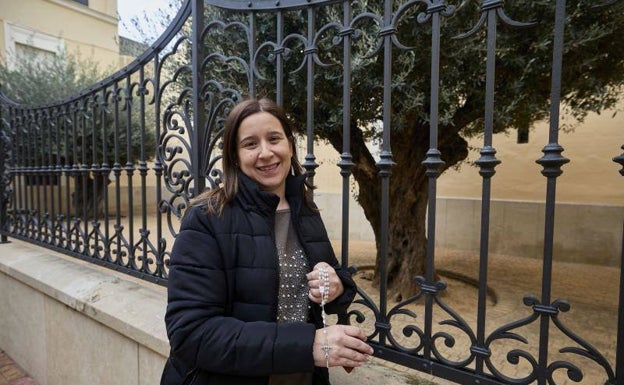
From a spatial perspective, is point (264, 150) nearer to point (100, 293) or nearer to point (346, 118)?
point (346, 118)

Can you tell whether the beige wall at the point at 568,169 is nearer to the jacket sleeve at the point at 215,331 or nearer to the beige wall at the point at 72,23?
the jacket sleeve at the point at 215,331

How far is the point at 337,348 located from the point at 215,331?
0.40 meters

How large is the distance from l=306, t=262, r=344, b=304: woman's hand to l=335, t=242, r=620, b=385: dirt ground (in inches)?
62.8

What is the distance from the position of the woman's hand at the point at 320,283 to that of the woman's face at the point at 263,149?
0.37m

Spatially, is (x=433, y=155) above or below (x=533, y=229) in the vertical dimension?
above

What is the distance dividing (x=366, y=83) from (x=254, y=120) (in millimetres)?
2376

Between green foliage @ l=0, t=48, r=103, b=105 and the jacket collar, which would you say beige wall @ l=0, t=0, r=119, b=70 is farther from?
the jacket collar

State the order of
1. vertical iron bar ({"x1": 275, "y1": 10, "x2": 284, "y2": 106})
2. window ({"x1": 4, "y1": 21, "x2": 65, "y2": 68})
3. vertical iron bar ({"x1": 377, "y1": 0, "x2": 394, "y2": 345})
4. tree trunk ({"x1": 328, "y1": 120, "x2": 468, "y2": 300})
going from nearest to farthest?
vertical iron bar ({"x1": 377, "y1": 0, "x2": 394, "y2": 345})
vertical iron bar ({"x1": 275, "y1": 10, "x2": 284, "y2": 106})
tree trunk ({"x1": 328, "y1": 120, "x2": 468, "y2": 300})
window ({"x1": 4, "y1": 21, "x2": 65, "y2": 68})

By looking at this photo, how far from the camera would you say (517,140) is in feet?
26.7

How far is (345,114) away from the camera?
180 centimetres

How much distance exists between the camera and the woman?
1.24 metres

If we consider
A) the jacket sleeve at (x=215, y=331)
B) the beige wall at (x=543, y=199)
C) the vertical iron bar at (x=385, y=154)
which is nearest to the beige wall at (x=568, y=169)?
the beige wall at (x=543, y=199)

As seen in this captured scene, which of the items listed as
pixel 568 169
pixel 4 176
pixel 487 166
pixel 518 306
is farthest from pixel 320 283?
pixel 568 169

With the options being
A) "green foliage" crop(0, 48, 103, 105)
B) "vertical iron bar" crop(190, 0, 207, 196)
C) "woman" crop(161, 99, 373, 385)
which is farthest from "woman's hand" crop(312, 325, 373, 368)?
"green foliage" crop(0, 48, 103, 105)
